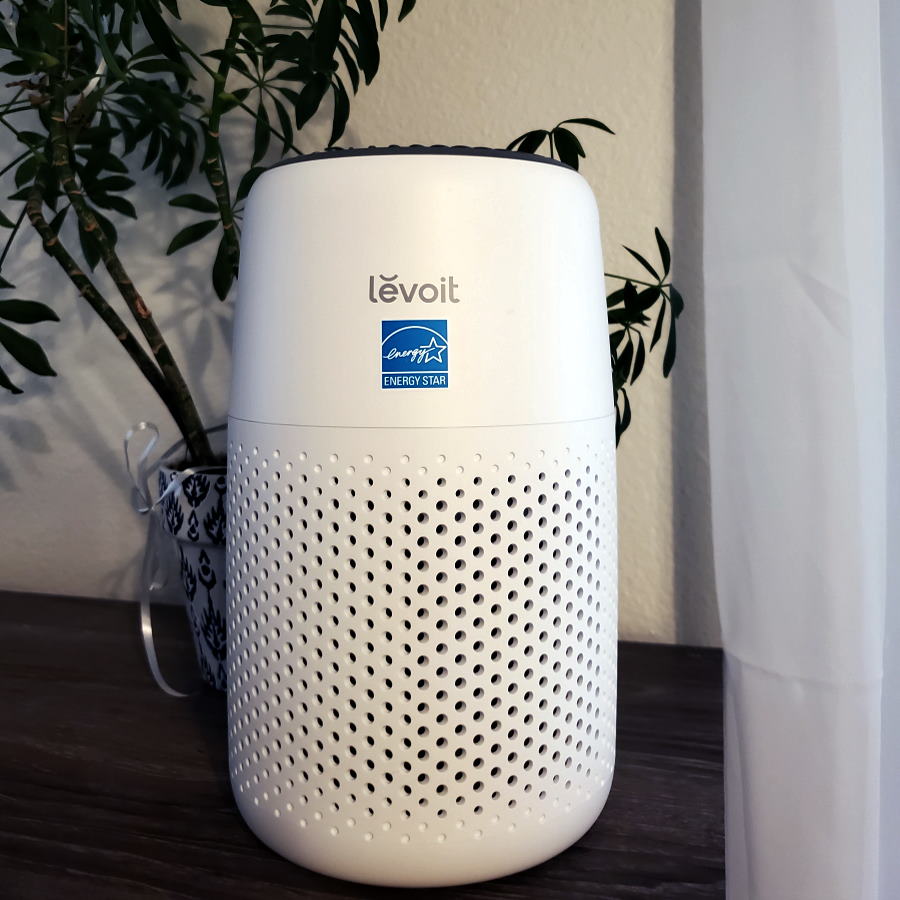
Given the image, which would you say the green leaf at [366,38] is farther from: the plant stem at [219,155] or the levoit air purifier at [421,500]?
the levoit air purifier at [421,500]

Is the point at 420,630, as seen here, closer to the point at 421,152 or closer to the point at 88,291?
the point at 421,152

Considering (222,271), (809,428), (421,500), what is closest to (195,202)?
(222,271)

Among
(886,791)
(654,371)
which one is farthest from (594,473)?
(654,371)

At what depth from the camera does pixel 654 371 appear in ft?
2.47

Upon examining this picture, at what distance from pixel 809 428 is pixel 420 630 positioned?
208 mm

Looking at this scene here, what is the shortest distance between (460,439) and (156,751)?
349 millimetres

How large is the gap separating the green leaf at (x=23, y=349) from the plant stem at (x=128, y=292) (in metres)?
0.07

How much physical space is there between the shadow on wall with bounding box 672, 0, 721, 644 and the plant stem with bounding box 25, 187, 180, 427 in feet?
1.36

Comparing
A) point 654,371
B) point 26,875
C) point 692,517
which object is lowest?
point 26,875

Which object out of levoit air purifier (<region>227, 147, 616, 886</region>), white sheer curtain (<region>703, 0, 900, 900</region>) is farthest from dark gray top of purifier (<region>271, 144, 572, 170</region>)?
white sheer curtain (<region>703, 0, 900, 900</region>)

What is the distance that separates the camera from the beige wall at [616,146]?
71cm

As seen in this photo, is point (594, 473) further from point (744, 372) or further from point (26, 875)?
point (26, 875)

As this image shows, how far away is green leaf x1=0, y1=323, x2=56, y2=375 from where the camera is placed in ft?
2.05

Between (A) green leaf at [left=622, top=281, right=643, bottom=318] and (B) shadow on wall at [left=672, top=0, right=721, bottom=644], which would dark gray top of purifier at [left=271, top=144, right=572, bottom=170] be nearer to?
(A) green leaf at [left=622, top=281, right=643, bottom=318]
